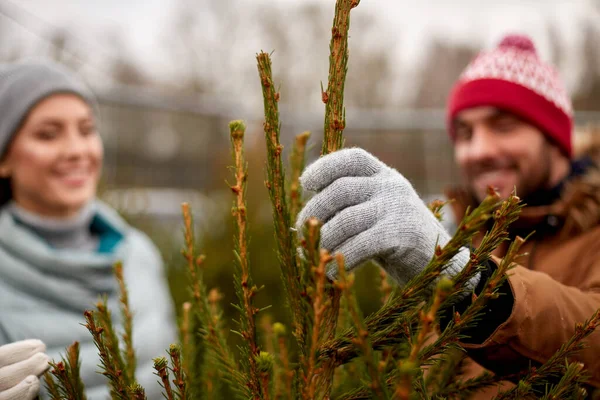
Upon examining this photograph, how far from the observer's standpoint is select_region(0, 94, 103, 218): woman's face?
247 centimetres

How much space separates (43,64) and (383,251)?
235 centimetres

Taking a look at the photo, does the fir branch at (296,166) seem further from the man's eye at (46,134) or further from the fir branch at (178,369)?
the man's eye at (46,134)

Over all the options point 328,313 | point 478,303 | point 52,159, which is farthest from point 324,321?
point 52,159

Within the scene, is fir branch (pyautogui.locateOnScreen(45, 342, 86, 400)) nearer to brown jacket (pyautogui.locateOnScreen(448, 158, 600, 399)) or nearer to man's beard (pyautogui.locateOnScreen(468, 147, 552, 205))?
brown jacket (pyautogui.locateOnScreen(448, 158, 600, 399))

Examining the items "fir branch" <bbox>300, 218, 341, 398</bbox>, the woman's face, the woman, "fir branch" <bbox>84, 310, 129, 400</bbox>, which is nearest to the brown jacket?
"fir branch" <bbox>300, 218, 341, 398</bbox>

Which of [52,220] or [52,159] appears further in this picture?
[52,220]

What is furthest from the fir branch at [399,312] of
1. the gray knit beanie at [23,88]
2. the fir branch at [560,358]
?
the gray knit beanie at [23,88]

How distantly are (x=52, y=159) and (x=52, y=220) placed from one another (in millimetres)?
346

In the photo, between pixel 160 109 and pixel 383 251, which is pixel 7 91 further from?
pixel 160 109

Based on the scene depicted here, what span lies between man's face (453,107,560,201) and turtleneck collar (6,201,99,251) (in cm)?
207

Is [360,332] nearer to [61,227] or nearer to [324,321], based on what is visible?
[324,321]

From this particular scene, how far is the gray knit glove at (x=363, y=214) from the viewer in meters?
1.03

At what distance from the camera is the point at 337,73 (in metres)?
1.04

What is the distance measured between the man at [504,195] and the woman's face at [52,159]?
6.27 feet
